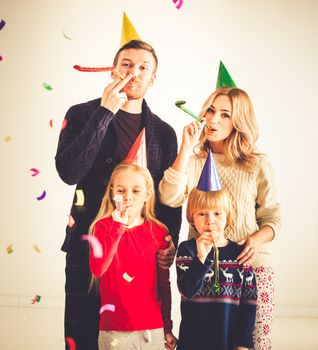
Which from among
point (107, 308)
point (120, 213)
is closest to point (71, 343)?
point (107, 308)

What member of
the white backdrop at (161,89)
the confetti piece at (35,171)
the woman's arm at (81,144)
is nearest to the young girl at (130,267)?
the woman's arm at (81,144)

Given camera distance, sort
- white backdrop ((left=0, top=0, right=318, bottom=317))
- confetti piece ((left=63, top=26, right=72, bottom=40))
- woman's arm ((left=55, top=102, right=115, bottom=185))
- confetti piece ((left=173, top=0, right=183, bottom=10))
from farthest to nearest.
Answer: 1. white backdrop ((left=0, top=0, right=318, bottom=317))
2. confetti piece ((left=173, top=0, right=183, bottom=10))
3. confetti piece ((left=63, top=26, right=72, bottom=40))
4. woman's arm ((left=55, top=102, right=115, bottom=185))

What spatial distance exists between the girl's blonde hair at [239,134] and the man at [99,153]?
0.19 meters

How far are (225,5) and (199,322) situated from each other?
1637mm

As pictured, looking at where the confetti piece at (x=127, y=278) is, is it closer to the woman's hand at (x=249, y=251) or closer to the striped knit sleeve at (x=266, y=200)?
the woman's hand at (x=249, y=251)

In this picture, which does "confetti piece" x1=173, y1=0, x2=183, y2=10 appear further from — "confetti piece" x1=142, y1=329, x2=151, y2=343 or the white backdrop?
"confetti piece" x1=142, y1=329, x2=151, y2=343

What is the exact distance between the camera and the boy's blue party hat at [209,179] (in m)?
1.54

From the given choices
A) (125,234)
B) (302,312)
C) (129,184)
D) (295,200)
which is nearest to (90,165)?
(129,184)

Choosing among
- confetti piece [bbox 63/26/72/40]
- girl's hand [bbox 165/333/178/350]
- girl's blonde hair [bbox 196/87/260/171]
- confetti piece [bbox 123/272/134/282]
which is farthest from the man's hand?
confetti piece [bbox 63/26/72/40]

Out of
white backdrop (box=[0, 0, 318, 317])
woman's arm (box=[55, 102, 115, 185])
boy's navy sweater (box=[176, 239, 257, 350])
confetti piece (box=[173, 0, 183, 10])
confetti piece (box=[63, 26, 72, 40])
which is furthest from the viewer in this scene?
white backdrop (box=[0, 0, 318, 317])

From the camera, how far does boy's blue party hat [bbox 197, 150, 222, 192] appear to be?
5.04 feet

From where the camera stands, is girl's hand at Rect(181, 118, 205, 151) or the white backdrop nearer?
girl's hand at Rect(181, 118, 205, 151)

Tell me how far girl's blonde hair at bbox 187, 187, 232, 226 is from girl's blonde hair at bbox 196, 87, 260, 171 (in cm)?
14

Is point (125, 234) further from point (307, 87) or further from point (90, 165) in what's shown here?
point (307, 87)
